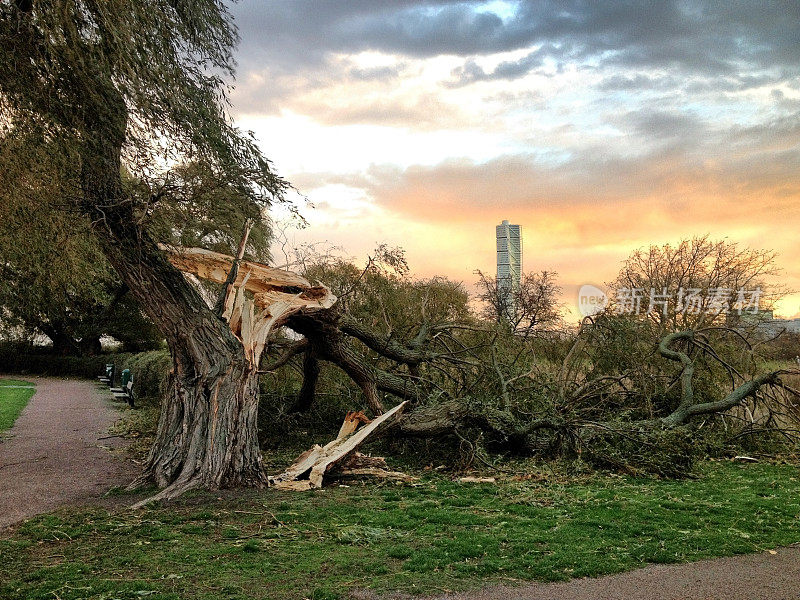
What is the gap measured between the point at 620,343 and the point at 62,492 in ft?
28.2

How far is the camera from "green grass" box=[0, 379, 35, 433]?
14041 millimetres

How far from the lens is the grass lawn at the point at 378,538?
4363mm

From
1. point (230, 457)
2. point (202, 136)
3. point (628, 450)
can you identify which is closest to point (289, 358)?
point (230, 457)

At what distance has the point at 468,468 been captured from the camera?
8453mm

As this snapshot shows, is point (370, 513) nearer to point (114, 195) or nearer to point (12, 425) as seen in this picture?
point (114, 195)

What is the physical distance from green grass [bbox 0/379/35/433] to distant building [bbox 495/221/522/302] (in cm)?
1250

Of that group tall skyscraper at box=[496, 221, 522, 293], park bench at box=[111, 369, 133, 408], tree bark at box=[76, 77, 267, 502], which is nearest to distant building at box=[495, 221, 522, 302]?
tall skyscraper at box=[496, 221, 522, 293]

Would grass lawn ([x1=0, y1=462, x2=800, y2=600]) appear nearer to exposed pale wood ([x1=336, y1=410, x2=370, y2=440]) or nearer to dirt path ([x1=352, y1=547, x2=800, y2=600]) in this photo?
dirt path ([x1=352, y1=547, x2=800, y2=600])

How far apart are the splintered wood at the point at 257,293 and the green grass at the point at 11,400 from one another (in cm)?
665

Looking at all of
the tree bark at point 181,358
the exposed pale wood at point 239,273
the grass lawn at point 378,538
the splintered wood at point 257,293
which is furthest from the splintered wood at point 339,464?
the exposed pale wood at point 239,273

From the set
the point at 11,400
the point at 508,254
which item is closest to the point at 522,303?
the point at 508,254

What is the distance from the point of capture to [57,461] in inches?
375

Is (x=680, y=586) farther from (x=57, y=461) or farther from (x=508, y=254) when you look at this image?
(x=508, y=254)

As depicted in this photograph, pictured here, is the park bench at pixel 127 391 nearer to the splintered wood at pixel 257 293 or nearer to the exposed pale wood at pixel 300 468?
the splintered wood at pixel 257 293
